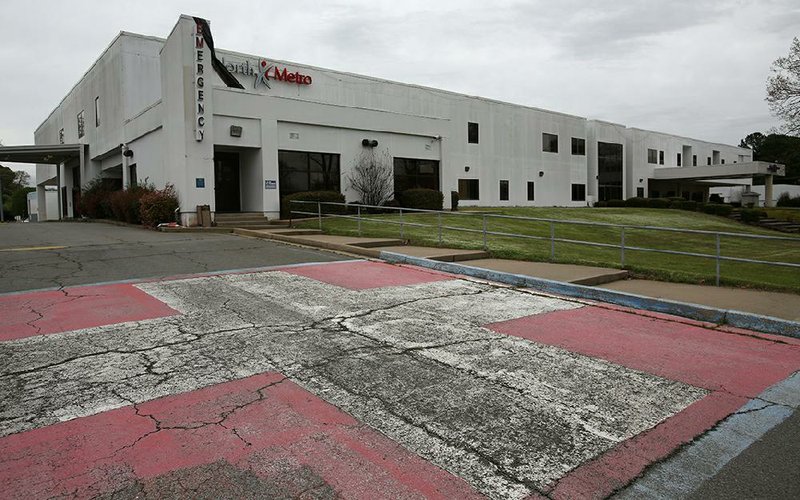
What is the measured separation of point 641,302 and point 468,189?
1254 inches

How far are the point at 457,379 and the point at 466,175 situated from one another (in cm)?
3522

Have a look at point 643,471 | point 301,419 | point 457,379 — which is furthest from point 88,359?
point 643,471

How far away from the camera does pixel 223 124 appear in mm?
21219

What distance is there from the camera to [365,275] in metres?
10.7

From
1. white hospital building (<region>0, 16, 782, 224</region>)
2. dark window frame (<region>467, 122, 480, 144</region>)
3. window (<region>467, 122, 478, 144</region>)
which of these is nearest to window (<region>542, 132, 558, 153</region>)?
white hospital building (<region>0, 16, 782, 224</region>)

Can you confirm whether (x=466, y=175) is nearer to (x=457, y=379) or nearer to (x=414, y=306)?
(x=414, y=306)

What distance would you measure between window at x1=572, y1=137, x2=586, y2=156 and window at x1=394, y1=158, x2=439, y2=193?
24.5 meters

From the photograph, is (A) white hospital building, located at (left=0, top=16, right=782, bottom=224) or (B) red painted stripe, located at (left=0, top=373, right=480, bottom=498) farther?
(A) white hospital building, located at (left=0, top=16, right=782, bottom=224)

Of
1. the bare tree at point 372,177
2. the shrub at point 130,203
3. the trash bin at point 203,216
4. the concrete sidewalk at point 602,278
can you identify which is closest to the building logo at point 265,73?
the bare tree at point 372,177

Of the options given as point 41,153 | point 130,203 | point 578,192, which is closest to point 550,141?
point 578,192

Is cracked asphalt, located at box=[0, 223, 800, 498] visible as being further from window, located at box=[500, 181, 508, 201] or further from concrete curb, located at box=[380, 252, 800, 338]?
window, located at box=[500, 181, 508, 201]

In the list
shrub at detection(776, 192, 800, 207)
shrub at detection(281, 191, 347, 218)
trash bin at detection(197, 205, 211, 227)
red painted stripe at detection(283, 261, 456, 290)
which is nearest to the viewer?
red painted stripe at detection(283, 261, 456, 290)

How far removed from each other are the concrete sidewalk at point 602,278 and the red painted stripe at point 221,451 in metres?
6.13

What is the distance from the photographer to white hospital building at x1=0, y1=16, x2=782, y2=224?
2066 centimetres
